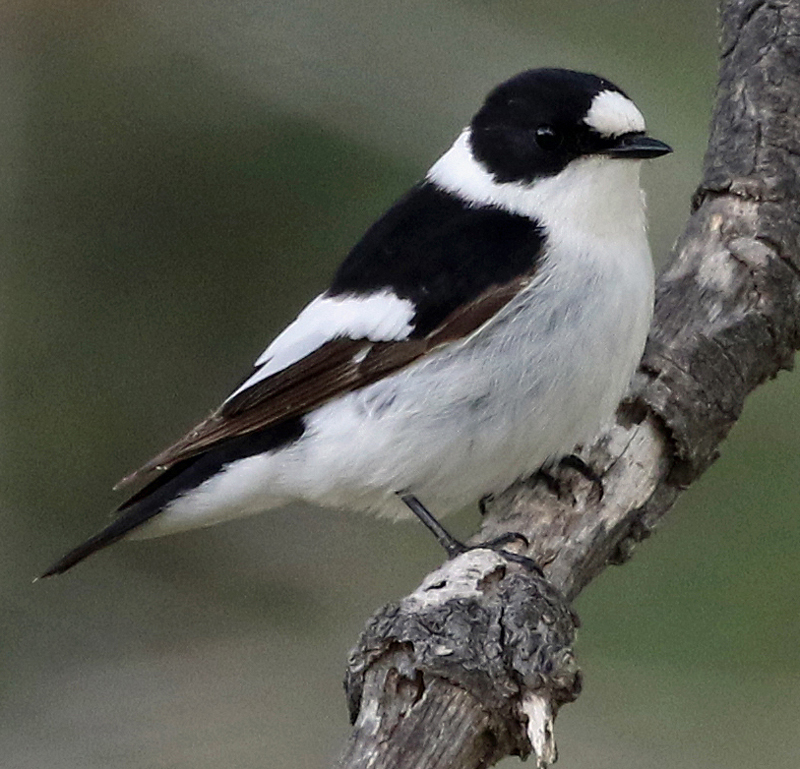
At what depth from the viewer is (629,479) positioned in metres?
2.86

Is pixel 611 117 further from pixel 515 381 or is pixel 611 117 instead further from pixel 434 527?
pixel 434 527

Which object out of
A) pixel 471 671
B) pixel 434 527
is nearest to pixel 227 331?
pixel 434 527

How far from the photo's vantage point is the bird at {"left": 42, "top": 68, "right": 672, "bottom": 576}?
2.84 m

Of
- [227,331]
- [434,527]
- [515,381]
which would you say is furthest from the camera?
[227,331]

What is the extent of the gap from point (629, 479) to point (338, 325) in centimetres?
60

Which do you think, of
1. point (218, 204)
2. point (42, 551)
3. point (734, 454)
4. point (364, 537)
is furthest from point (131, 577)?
point (734, 454)

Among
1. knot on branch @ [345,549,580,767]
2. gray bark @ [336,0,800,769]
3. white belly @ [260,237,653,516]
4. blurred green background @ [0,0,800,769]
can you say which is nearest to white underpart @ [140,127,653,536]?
white belly @ [260,237,653,516]

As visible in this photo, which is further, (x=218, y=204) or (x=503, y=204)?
(x=218, y=204)

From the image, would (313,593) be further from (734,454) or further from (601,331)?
(601,331)

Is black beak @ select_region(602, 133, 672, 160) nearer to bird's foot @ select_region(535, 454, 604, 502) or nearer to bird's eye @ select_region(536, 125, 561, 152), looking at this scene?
bird's eye @ select_region(536, 125, 561, 152)

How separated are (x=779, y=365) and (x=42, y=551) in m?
2.40

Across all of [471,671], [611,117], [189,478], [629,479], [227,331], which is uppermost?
[611,117]

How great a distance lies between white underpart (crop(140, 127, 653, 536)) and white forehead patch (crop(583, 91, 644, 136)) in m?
0.06

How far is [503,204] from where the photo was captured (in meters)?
3.03
